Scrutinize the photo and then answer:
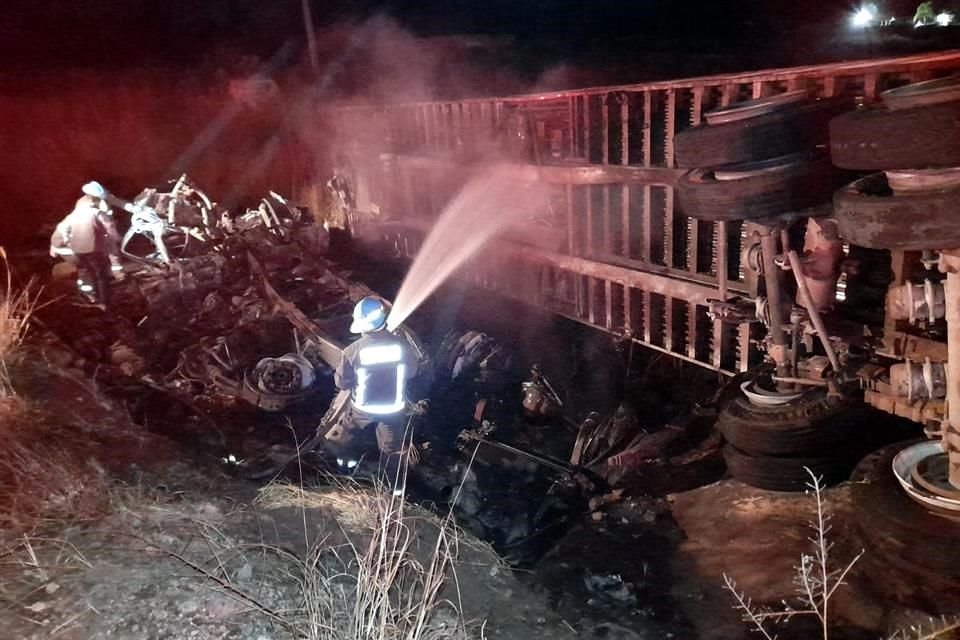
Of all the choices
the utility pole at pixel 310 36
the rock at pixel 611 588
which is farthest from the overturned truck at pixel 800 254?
the utility pole at pixel 310 36

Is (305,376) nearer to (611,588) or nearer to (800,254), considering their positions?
(611,588)

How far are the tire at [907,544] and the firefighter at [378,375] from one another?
10.6 feet

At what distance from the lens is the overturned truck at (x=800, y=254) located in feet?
9.42

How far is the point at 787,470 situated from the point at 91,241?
900 cm

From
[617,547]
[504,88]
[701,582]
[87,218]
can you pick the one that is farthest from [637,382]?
[504,88]

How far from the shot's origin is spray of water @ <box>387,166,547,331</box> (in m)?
7.88

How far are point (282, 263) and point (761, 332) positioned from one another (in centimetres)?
712

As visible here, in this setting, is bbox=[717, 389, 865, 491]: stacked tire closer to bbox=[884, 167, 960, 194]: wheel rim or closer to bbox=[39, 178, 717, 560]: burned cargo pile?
bbox=[39, 178, 717, 560]: burned cargo pile

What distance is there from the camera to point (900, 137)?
2.69 meters

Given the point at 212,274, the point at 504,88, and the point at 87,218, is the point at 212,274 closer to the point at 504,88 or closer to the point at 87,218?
the point at 87,218

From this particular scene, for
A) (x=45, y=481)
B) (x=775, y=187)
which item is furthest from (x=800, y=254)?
(x=45, y=481)

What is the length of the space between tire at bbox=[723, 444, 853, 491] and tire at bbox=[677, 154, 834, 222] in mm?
1464

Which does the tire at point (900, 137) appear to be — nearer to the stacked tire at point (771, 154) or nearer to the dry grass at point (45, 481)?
the stacked tire at point (771, 154)

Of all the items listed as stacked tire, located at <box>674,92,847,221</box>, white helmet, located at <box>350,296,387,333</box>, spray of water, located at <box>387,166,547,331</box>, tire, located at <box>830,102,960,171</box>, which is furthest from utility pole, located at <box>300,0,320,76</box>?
tire, located at <box>830,102,960,171</box>
